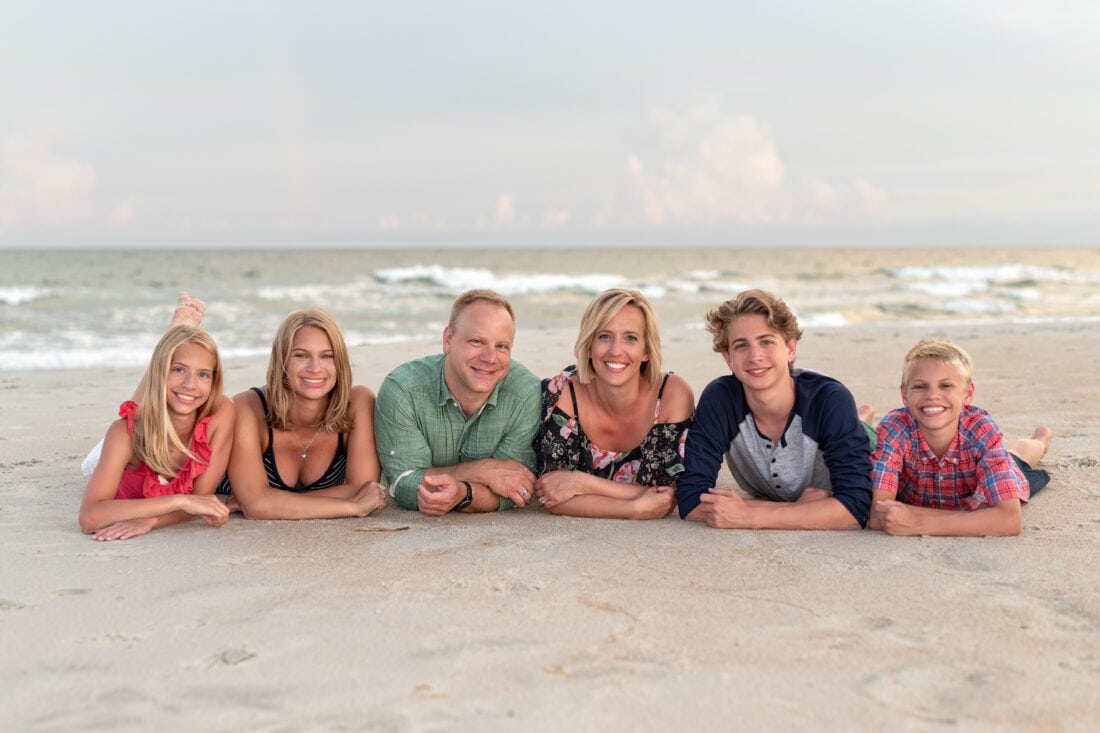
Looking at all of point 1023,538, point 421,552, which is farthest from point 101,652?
point 1023,538

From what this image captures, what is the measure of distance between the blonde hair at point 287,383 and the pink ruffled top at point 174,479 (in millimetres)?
321

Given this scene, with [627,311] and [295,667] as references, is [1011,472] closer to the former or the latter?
[627,311]

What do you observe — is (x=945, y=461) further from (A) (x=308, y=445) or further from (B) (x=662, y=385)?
(A) (x=308, y=445)

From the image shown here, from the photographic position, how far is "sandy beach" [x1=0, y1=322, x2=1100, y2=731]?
247 cm

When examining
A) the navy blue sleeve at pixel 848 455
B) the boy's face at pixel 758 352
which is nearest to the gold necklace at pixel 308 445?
the boy's face at pixel 758 352

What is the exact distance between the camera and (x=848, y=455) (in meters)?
4.17

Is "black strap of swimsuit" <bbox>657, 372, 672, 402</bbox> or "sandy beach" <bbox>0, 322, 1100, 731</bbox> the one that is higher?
"black strap of swimsuit" <bbox>657, 372, 672, 402</bbox>

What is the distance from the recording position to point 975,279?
39.5 m

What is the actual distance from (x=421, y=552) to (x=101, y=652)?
135cm

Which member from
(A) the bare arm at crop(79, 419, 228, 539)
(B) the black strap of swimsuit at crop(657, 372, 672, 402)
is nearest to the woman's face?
(B) the black strap of swimsuit at crop(657, 372, 672, 402)

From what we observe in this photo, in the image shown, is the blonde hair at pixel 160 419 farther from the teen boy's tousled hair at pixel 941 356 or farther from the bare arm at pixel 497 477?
the teen boy's tousled hair at pixel 941 356

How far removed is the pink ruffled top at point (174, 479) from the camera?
4262mm

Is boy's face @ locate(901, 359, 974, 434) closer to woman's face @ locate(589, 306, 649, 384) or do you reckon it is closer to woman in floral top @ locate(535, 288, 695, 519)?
woman in floral top @ locate(535, 288, 695, 519)

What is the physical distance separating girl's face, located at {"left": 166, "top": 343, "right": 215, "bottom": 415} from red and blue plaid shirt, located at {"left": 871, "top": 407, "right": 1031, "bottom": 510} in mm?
3098
